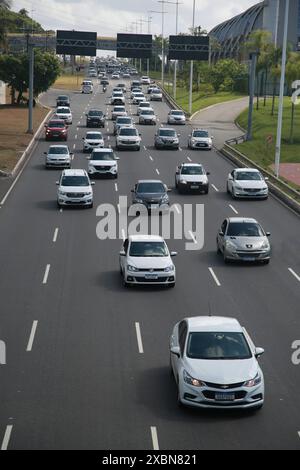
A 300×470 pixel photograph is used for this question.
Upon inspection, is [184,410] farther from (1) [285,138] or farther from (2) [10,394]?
(1) [285,138]

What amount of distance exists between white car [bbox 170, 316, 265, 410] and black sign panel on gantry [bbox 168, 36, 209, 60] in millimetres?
80496

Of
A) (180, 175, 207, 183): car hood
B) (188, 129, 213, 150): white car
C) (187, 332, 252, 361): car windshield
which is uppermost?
(187, 332, 252, 361): car windshield

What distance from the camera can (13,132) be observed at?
7494 centimetres

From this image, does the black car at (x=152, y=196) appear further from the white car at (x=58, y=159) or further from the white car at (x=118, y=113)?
the white car at (x=118, y=113)

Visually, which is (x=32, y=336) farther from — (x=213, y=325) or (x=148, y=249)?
(x=148, y=249)

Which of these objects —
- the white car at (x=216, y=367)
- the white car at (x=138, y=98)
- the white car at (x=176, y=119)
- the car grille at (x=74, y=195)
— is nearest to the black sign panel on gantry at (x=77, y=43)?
the white car at (x=176, y=119)

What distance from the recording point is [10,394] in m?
18.2

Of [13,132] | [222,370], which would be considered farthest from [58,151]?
[222,370]

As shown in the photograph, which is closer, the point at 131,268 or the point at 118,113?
the point at 131,268

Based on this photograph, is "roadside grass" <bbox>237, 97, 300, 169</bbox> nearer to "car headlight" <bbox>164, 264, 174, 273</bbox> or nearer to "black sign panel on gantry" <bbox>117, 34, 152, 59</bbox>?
"black sign panel on gantry" <bbox>117, 34, 152, 59</bbox>

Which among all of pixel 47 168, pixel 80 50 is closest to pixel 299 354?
pixel 47 168

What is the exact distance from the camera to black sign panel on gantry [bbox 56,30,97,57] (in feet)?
315

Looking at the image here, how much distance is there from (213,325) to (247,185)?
27667 millimetres

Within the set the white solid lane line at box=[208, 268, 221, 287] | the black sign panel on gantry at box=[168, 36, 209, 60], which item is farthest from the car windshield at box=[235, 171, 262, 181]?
the black sign panel on gantry at box=[168, 36, 209, 60]
